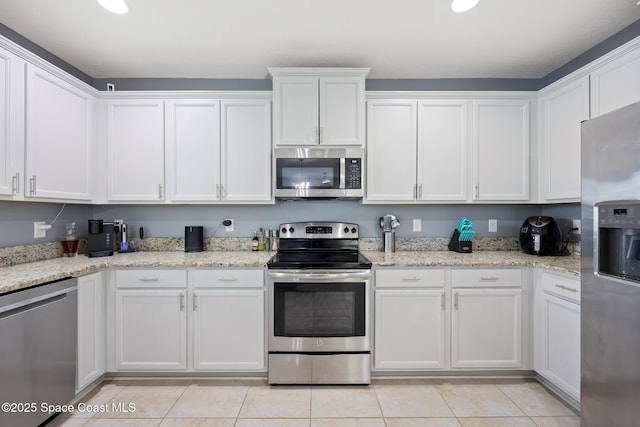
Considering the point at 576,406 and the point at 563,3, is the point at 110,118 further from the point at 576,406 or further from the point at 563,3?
the point at 576,406

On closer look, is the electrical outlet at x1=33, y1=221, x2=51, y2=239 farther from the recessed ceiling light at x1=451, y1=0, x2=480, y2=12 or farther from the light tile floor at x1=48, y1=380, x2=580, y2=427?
the recessed ceiling light at x1=451, y1=0, x2=480, y2=12

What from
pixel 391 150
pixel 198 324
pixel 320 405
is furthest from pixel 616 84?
pixel 198 324

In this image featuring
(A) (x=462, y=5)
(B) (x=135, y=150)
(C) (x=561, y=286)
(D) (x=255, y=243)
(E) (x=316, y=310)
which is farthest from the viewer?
(D) (x=255, y=243)

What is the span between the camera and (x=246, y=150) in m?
2.66

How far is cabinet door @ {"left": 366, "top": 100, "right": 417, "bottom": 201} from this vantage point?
8.76ft

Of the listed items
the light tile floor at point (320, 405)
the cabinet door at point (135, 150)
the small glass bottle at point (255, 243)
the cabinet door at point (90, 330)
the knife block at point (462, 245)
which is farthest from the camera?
the small glass bottle at point (255, 243)

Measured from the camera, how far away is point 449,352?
2.35m

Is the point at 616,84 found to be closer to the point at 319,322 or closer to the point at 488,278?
the point at 488,278

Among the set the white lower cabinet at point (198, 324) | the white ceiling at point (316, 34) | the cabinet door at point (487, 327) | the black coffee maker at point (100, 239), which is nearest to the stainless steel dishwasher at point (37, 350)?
the white lower cabinet at point (198, 324)

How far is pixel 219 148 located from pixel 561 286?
9.03 feet

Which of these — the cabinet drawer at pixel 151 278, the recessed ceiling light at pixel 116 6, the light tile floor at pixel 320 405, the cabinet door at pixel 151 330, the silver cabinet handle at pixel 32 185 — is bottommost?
the light tile floor at pixel 320 405

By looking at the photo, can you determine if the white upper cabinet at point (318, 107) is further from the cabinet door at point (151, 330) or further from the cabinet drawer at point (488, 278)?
the cabinet door at point (151, 330)

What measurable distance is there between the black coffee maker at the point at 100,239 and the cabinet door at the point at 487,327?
9.15 feet

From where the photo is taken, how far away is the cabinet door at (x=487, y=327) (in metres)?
2.34
